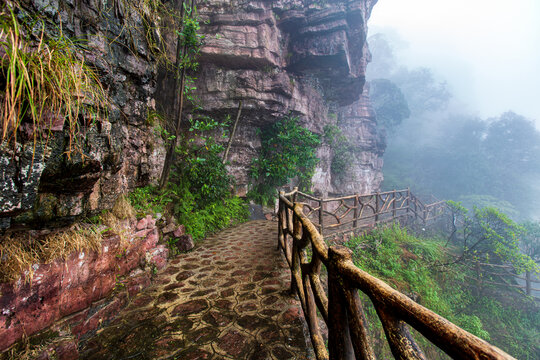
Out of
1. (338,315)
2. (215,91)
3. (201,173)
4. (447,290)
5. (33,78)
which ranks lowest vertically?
(447,290)

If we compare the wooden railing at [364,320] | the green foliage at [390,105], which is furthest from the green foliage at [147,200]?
the green foliage at [390,105]

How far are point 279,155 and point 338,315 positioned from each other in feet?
26.2

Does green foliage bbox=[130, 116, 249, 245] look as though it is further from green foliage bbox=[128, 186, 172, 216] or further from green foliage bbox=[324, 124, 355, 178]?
green foliage bbox=[324, 124, 355, 178]

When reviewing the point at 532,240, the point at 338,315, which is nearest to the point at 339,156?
the point at 532,240

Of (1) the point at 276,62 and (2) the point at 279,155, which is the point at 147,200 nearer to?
(2) the point at 279,155

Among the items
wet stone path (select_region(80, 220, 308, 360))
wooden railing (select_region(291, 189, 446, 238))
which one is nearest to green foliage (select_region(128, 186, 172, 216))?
wet stone path (select_region(80, 220, 308, 360))

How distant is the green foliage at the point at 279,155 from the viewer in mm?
9078

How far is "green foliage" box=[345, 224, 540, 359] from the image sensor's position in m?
6.73

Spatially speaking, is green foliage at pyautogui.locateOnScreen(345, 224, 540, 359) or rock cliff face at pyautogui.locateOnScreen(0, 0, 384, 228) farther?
green foliage at pyautogui.locateOnScreen(345, 224, 540, 359)

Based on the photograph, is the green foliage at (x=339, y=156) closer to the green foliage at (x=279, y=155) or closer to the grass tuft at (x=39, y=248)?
the green foliage at (x=279, y=155)

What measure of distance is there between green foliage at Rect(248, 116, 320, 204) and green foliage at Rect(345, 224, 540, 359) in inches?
147

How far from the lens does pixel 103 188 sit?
104 inches

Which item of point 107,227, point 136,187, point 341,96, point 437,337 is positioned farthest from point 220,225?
point 341,96

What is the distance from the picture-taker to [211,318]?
7.80 feet
